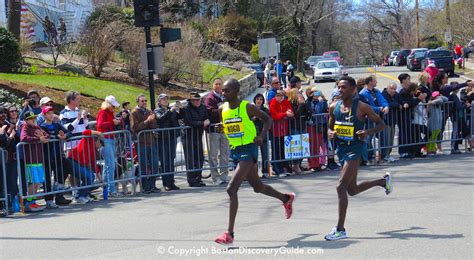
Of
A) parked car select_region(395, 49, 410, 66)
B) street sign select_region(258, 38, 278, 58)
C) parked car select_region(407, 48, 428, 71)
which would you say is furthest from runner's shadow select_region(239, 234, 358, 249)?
parked car select_region(395, 49, 410, 66)

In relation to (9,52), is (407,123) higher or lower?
lower

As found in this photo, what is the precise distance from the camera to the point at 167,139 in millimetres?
12555

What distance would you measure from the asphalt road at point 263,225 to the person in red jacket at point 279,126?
3.77 ft

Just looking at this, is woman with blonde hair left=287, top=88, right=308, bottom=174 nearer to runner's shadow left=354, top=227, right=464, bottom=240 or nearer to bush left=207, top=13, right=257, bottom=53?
runner's shadow left=354, top=227, right=464, bottom=240

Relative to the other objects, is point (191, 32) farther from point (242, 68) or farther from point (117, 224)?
point (117, 224)

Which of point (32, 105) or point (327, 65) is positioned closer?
point (32, 105)

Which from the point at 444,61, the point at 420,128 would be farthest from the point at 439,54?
the point at 420,128

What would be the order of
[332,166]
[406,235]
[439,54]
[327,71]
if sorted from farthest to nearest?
1. [439,54]
2. [327,71]
3. [332,166]
4. [406,235]

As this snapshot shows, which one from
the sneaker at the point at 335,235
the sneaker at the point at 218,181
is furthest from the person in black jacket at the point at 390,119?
the sneaker at the point at 335,235

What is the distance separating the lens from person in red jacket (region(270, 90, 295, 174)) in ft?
43.7

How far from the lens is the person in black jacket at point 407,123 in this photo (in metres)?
14.5

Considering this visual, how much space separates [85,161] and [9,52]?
13886 millimetres

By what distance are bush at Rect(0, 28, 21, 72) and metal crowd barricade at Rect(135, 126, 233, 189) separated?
12.4m

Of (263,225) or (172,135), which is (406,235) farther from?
(172,135)
